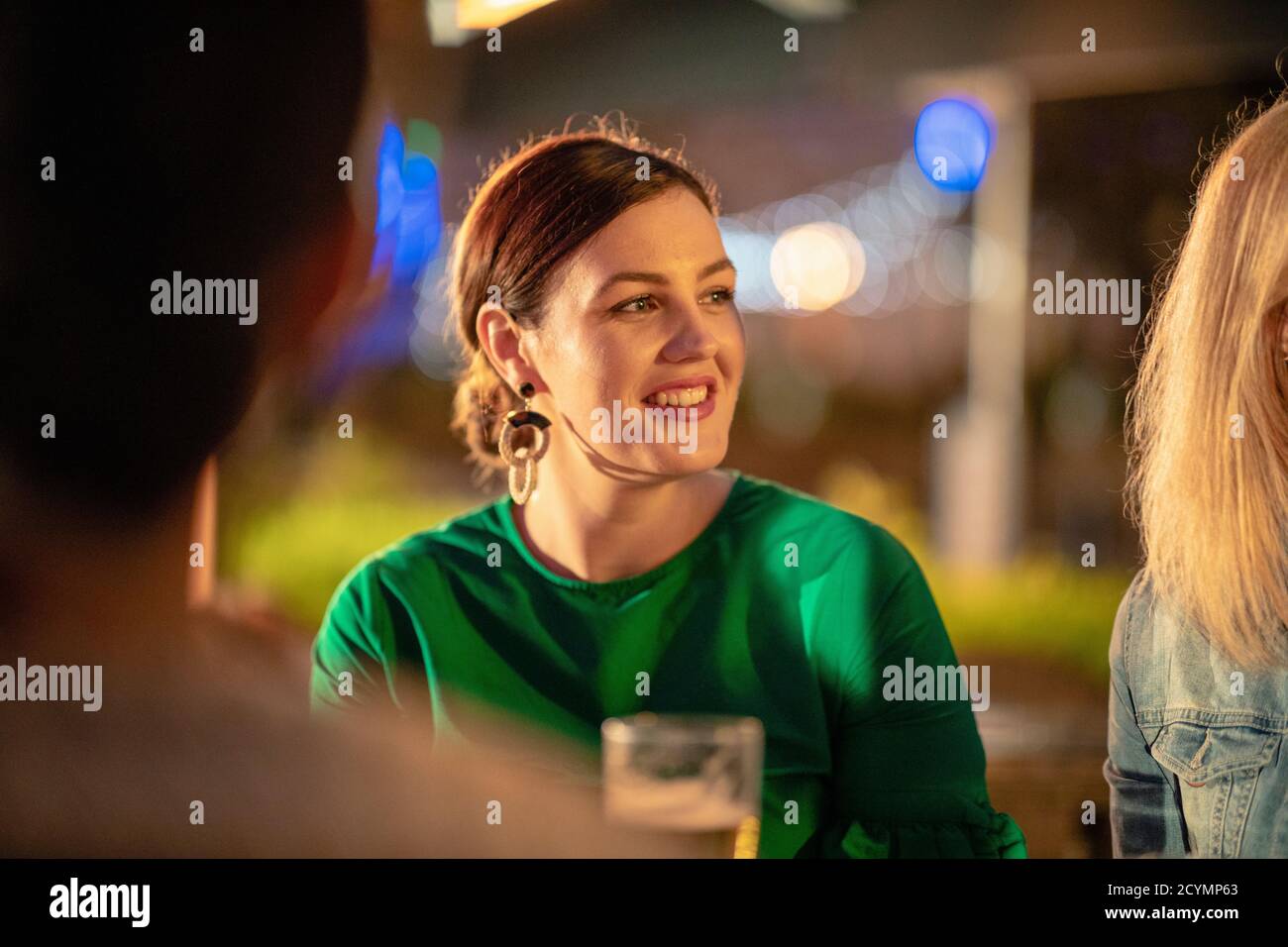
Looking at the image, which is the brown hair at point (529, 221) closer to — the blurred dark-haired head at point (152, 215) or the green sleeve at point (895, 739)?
the blurred dark-haired head at point (152, 215)

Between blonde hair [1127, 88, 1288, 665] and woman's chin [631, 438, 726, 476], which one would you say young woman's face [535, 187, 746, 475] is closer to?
woman's chin [631, 438, 726, 476]

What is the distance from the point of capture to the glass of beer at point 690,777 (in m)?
2.58

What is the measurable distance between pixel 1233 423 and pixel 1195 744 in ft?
2.18

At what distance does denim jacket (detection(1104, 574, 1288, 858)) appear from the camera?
8.22 feet

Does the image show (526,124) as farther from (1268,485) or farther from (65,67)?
(1268,485)

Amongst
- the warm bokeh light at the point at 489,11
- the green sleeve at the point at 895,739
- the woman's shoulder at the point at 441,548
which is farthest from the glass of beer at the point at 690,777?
the warm bokeh light at the point at 489,11

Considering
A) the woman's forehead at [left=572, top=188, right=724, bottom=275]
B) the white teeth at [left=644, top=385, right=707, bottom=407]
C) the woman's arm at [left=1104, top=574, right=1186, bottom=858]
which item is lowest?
the woman's arm at [left=1104, top=574, right=1186, bottom=858]

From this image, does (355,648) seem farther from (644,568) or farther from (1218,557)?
(1218,557)

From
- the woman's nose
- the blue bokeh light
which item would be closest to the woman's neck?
the woman's nose

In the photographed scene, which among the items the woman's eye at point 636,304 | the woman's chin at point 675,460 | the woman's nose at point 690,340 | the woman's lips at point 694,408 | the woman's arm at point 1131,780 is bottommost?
the woman's arm at point 1131,780

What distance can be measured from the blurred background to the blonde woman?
0.14 metres

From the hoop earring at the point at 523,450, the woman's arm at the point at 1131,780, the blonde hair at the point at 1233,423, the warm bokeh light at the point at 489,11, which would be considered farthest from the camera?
the warm bokeh light at the point at 489,11

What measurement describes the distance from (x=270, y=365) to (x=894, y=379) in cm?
144
